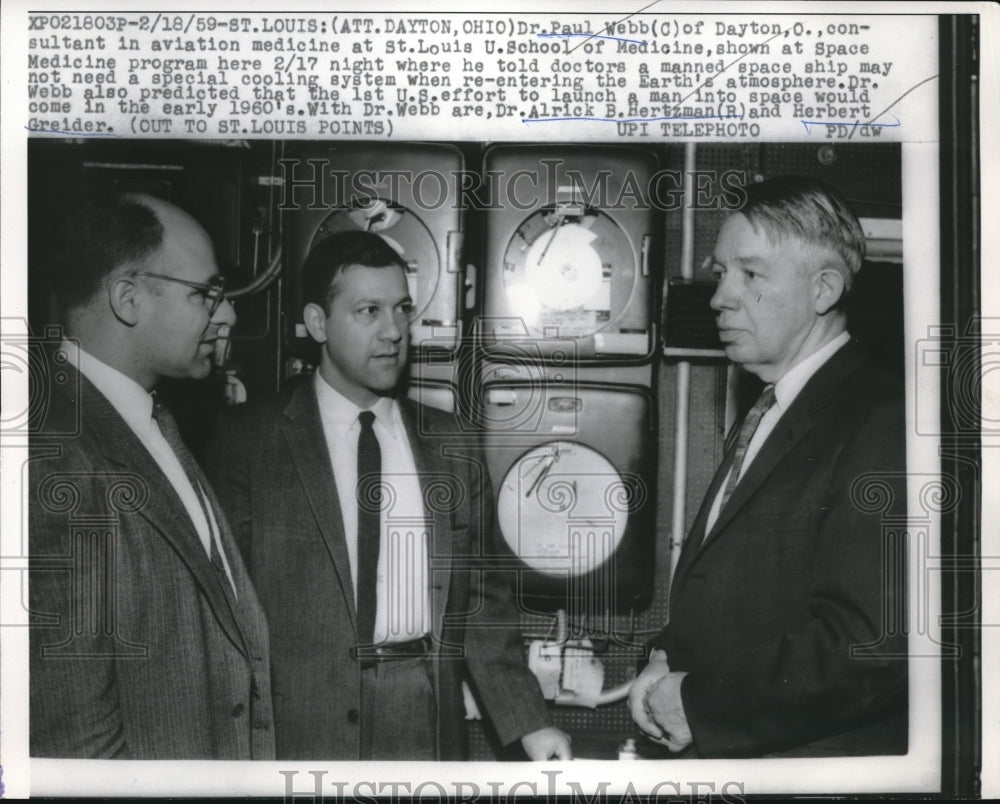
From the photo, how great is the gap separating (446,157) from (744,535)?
2.23 ft

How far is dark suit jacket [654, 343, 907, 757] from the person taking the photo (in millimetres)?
1438

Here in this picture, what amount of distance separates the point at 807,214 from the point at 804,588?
0.53 meters

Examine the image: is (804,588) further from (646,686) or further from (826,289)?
(826,289)

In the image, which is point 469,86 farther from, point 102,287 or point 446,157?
point 102,287

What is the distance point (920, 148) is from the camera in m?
1.51

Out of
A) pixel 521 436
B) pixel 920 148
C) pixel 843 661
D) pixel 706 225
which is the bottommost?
pixel 843 661

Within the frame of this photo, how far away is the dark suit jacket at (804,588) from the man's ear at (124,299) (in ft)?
2.79

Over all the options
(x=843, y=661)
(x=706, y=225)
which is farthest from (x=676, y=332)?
(x=843, y=661)

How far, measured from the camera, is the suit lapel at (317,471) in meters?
1.45

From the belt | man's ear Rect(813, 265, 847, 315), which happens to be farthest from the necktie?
the belt

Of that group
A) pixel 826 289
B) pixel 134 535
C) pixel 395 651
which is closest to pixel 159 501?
pixel 134 535

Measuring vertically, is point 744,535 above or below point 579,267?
below

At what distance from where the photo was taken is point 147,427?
1459 mm

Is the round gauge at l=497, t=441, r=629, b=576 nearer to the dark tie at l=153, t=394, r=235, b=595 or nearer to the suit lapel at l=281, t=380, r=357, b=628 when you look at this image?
the suit lapel at l=281, t=380, r=357, b=628
